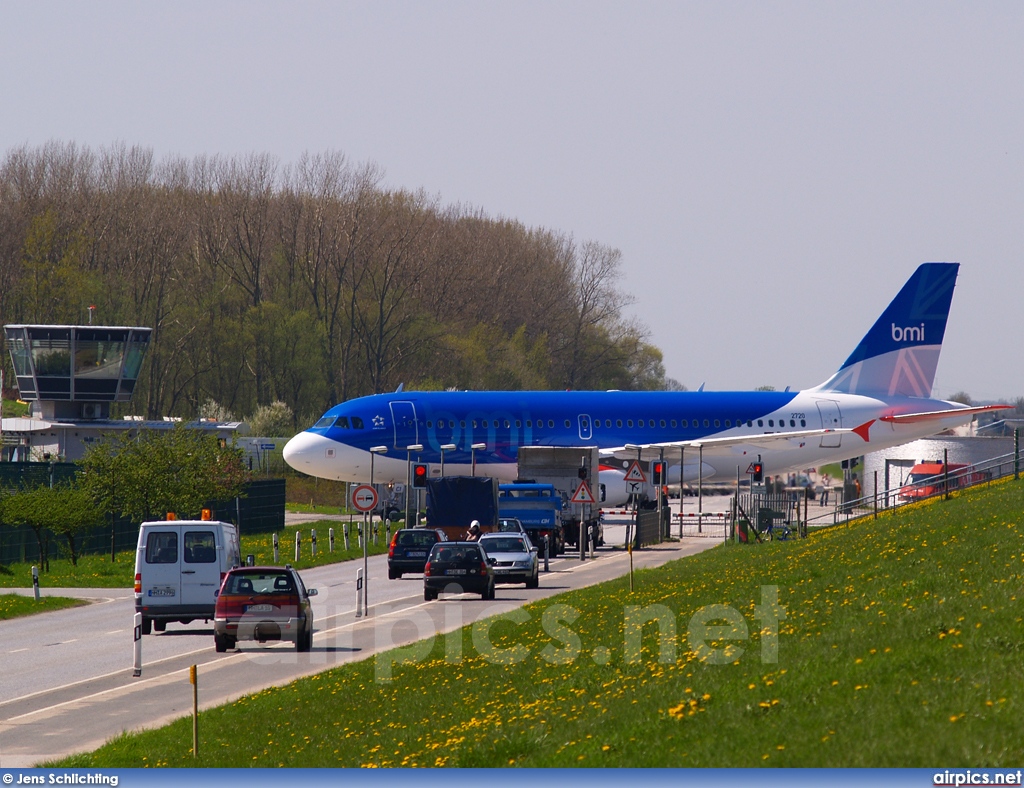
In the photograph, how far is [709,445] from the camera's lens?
194 feet

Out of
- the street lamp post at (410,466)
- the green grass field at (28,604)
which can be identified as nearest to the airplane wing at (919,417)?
the street lamp post at (410,466)

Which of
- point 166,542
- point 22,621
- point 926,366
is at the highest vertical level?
point 926,366

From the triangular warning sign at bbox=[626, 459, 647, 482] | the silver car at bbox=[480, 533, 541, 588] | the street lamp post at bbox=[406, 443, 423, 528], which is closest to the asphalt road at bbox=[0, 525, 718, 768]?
the silver car at bbox=[480, 533, 541, 588]

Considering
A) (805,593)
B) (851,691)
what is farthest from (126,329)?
(851,691)

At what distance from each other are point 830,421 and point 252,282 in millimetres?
60131

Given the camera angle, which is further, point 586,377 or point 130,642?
point 586,377

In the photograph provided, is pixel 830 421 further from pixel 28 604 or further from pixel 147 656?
pixel 147 656

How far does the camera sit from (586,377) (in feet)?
421

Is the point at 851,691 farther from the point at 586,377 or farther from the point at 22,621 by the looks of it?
the point at 586,377

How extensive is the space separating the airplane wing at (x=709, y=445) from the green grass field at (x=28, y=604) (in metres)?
26.8

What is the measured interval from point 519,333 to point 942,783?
11141 cm

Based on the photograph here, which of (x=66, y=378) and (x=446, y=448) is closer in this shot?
(x=446, y=448)

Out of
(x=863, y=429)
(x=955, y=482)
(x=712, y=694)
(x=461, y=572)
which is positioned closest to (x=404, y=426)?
(x=863, y=429)

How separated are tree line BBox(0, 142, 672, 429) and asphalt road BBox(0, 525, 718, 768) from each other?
6978cm
